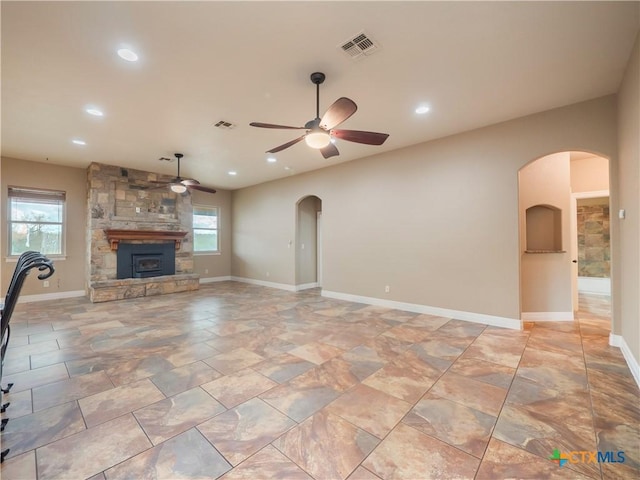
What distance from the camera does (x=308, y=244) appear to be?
8094mm

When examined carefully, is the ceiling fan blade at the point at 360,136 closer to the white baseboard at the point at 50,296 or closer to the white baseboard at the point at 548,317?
the white baseboard at the point at 548,317

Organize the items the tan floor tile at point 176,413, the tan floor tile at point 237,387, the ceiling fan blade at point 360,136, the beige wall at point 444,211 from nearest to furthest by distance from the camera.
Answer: the tan floor tile at point 176,413 → the tan floor tile at point 237,387 → the ceiling fan blade at point 360,136 → the beige wall at point 444,211

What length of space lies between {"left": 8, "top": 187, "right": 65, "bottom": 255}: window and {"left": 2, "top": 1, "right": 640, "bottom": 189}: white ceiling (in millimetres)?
2241

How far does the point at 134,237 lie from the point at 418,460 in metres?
7.44

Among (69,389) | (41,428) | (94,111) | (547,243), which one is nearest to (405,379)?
(41,428)

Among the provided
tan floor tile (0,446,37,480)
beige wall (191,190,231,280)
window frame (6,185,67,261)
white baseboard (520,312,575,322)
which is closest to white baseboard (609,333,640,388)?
white baseboard (520,312,575,322)

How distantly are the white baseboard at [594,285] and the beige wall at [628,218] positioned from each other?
17.0ft

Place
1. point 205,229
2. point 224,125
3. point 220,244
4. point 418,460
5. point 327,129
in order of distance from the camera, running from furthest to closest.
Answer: point 220,244 < point 205,229 < point 224,125 < point 327,129 < point 418,460

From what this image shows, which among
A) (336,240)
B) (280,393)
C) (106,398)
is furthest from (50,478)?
(336,240)

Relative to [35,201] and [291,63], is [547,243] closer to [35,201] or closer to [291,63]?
[291,63]

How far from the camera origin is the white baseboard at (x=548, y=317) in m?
4.68

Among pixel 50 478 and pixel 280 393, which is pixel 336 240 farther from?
pixel 50 478

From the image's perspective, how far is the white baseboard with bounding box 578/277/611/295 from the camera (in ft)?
23.7

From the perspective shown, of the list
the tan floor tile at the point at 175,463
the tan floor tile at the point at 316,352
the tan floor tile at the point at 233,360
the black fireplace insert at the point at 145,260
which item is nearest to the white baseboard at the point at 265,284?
the black fireplace insert at the point at 145,260
